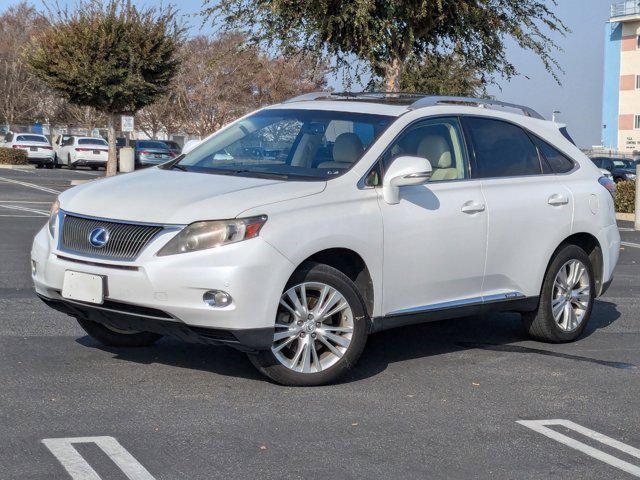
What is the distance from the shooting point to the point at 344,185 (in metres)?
6.90

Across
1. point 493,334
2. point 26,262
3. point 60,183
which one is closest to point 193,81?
point 60,183

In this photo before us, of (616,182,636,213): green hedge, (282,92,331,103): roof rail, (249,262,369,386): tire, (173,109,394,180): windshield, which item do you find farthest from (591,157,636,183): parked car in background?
(249,262,369,386): tire

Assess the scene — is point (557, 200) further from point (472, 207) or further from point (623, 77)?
point (623, 77)

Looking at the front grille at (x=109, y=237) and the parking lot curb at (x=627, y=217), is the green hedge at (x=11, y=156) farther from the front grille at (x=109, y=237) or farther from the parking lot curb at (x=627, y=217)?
the front grille at (x=109, y=237)

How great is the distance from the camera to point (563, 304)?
334 inches

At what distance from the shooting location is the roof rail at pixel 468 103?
774cm

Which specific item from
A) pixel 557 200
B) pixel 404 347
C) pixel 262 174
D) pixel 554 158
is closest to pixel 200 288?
pixel 262 174

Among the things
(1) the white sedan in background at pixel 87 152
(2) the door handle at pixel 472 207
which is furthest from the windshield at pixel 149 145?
(2) the door handle at pixel 472 207

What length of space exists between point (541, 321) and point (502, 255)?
2.55 ft

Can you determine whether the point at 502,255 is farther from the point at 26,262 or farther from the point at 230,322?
the point at 26,262

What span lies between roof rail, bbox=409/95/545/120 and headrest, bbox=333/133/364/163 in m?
0.56

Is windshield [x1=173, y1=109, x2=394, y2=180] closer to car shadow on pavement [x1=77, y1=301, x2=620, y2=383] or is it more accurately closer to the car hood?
the car hood

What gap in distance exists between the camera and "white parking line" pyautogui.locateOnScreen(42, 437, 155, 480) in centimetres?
479

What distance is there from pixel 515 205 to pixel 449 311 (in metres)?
0.96
